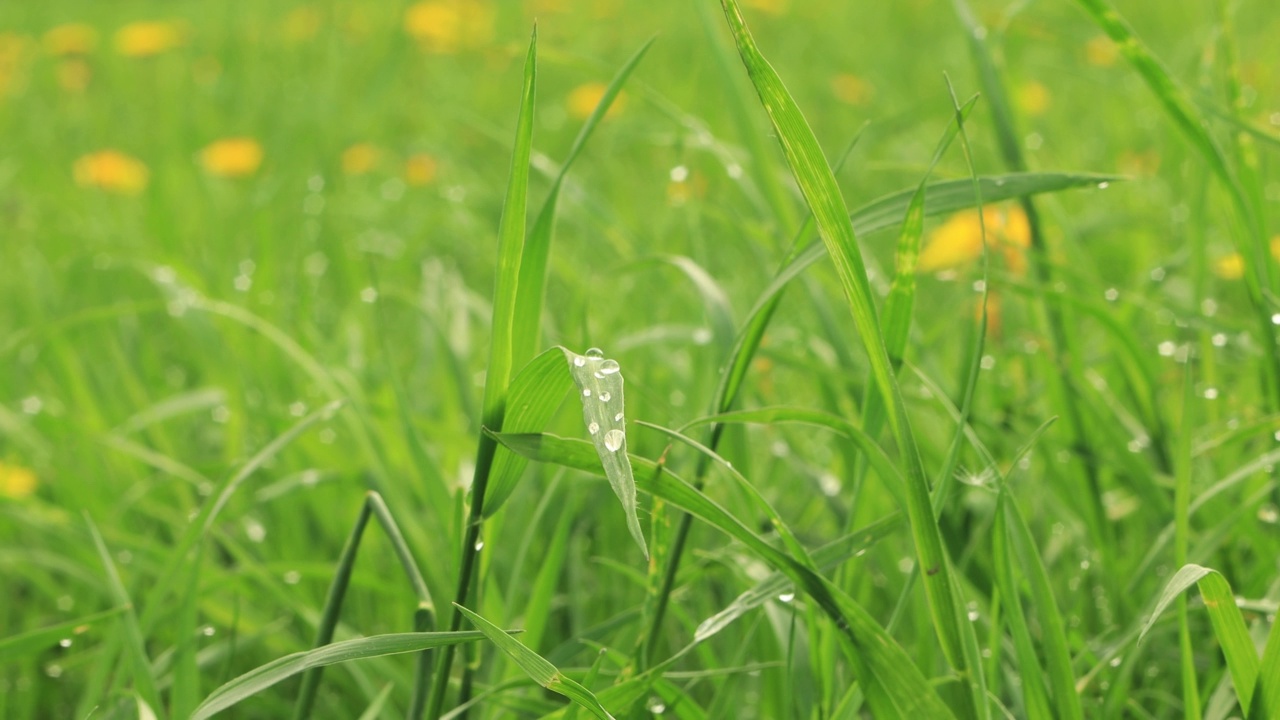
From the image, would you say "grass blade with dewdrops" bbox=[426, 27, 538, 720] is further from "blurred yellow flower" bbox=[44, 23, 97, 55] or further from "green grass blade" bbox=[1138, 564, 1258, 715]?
"blurred yellow flower" bbox=[44, 23, 97, 55]

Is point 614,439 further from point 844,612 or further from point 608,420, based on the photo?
point 844,612

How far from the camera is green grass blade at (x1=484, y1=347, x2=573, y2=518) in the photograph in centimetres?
46

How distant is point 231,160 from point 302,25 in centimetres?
140

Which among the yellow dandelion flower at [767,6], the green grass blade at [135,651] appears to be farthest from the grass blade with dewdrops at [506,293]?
the yellow dandelion flower at [767,6]

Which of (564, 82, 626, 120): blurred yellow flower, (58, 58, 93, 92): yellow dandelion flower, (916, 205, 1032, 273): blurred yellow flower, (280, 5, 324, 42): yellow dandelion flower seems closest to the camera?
(916, 205, 1032, 273): blurred yellow flower

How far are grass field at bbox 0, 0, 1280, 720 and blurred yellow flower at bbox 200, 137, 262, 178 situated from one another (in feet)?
0.31

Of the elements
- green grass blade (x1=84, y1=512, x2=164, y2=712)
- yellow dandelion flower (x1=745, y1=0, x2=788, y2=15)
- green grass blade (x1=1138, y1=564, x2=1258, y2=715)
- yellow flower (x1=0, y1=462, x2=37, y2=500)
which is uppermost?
yellow dandelion flower (x1=745, y1=0, x2=788, y2=15)

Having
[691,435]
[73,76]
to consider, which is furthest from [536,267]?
[73,76]

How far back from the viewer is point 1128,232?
132 centimetres

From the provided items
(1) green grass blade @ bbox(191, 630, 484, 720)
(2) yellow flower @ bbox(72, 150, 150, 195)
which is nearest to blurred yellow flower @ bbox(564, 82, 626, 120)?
(2) yellow flower @ bbox(72, 150, 150, 195)

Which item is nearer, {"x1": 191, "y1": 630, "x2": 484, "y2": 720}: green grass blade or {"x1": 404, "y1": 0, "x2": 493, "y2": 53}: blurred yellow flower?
{"x1": 191, "y1": 630, "x2": 484, "y2": 720}: green grass blade

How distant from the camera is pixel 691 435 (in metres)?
0.82

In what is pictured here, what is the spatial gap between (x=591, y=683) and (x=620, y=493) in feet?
0.66

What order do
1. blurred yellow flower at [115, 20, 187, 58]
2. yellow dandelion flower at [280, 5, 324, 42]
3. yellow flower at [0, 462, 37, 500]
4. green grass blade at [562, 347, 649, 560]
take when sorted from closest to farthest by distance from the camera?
green grass blade at [562, 347, 649, 560]
yellow flower at [0, 462, 37, 500]
blurred yellow flower at [115, 20, 187, 58]
yellow dandelion flower at [280, 5, 324, 42]
